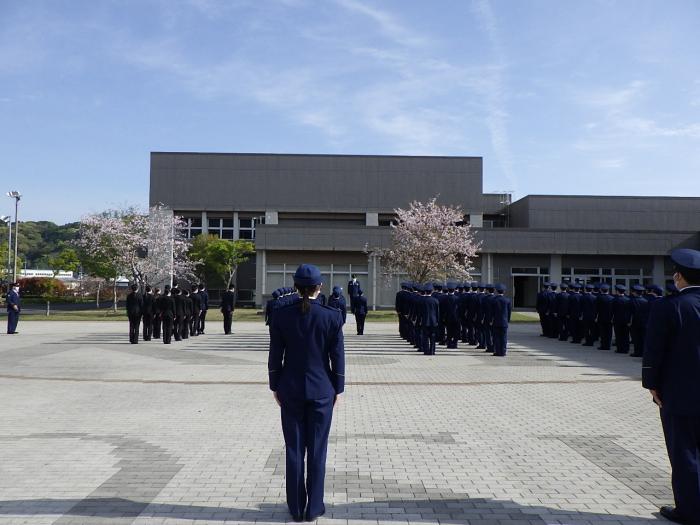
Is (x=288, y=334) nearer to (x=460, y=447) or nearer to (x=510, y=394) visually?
(x=460, y=447)

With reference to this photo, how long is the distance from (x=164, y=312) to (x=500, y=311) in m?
9.76

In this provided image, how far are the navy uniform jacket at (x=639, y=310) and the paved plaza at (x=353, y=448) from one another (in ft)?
11.6

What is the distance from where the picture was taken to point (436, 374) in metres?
13.3

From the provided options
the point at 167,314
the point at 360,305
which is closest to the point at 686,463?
the point at 167,314

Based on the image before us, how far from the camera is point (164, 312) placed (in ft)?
64.5

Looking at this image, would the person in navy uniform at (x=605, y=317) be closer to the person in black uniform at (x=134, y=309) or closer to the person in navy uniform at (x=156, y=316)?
the person in navy uniform at (x=156, y=316)

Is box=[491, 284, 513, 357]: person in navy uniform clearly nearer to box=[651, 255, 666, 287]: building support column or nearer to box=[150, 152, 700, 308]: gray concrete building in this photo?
box=[150, 152, 700, 308]: gray concrete building

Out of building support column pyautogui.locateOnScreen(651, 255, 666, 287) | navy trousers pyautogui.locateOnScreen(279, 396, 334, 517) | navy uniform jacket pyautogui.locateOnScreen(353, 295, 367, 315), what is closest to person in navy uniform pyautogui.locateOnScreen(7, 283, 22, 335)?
navy uniform jacket pyautogui.locateOnScreen(353, 295, 367, 315)

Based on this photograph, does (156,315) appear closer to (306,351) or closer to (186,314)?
(186,314)

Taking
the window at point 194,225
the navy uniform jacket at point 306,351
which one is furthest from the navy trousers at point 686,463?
the window at point 194,225

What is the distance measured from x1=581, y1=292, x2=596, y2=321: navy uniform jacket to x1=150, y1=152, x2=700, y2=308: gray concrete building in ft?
81.3

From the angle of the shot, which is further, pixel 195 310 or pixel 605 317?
pixel 195 310

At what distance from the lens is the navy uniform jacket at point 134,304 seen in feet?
61.7

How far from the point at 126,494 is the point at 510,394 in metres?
7.01
